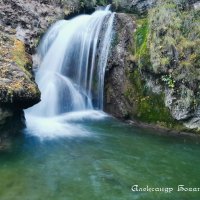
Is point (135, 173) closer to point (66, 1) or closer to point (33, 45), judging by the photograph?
point (33, 45)

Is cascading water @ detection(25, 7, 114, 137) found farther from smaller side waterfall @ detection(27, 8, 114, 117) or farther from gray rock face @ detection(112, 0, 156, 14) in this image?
gray rock face @ detection(112, 0, 156, 14)

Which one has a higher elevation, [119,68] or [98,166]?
[119,68]

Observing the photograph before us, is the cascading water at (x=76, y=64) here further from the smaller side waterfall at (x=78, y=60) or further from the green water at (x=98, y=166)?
the green water at (x=98, y=166)

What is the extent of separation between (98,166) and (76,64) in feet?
19.2

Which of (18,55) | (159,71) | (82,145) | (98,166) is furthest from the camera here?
(159,71)

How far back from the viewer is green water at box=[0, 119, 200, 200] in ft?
21.7

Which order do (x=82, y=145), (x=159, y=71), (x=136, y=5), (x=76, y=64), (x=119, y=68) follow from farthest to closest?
(x=136, y=5) → (x=76, y=64) → (x=119, y=68) → (x=159, y=71) → (x=82, y=145)

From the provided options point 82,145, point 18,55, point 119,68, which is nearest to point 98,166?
point 82,145

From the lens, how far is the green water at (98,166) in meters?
6.61

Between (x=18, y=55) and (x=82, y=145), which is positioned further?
(x=18, y=55)

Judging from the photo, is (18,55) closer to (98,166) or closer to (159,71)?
(98,166)

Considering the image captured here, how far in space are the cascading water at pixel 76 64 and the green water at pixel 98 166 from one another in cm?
213

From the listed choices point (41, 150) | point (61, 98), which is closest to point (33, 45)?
point (61, 98)

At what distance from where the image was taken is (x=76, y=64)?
1293 centimetres
